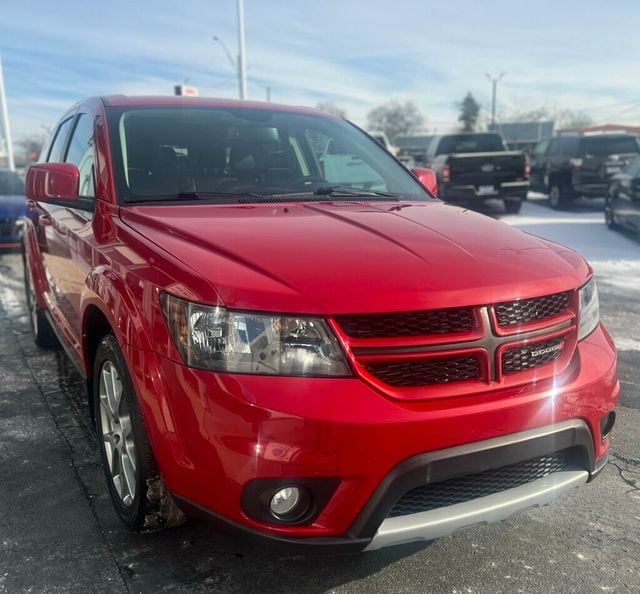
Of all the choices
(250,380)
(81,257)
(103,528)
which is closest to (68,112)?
(81,257)

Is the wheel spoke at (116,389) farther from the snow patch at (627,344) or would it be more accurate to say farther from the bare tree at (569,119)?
the bare tree at (569,119)

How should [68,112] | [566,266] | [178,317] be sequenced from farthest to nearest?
[68,112] < [566,266] < [178,317]

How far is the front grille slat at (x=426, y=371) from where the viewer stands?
194 centimetres

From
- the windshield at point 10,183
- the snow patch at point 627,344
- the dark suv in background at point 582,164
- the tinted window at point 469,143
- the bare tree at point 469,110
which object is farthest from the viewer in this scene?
the bare tree at point 469,110

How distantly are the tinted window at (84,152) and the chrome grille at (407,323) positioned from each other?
5.74 ft

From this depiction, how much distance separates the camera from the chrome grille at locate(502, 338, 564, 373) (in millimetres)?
2070

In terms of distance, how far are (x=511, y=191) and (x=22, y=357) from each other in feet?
34.3

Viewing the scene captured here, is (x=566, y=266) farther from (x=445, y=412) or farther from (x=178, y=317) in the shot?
(x=178, y=317)

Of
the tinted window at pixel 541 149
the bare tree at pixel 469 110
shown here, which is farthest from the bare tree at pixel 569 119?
the tinted window at pixel 541 149

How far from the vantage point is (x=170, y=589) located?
223cm

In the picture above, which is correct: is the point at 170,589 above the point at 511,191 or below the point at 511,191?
below

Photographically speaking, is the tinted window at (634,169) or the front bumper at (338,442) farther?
the tinted window at (634,169)

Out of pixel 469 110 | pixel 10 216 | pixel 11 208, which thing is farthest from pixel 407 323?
pixel 469 110

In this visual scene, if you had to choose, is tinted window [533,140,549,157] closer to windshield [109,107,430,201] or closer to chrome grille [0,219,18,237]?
chrome grille [0,219,18,237]
